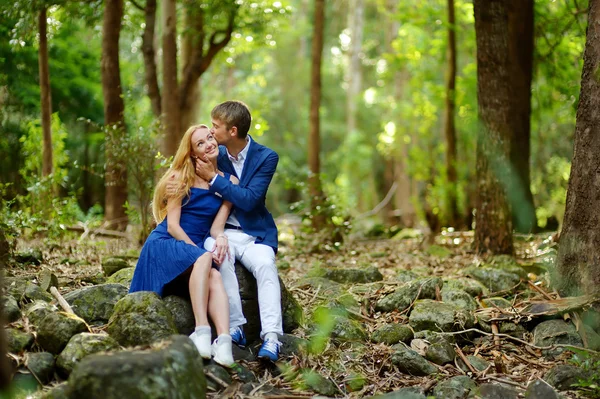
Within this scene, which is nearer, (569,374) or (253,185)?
(569,374)

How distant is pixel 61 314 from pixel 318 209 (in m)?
5.76

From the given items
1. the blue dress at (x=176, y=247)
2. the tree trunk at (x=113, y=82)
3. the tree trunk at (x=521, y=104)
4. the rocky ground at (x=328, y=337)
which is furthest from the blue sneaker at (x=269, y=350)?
the tree trunk at (x=113, y=82)

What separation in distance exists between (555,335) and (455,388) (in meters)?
1.34

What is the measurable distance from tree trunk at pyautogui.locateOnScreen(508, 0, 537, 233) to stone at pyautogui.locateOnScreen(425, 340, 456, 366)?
4.00 metres

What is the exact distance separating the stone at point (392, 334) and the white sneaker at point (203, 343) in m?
1.62

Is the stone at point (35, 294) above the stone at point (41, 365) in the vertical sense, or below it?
above

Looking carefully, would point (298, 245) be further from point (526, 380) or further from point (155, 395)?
point (155, 395)

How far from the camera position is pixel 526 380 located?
186 inches

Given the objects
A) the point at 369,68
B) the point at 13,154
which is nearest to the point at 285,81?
the point at 369,68

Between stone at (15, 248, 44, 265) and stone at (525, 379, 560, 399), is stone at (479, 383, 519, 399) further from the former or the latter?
stone at (15, 248, 44, 265)

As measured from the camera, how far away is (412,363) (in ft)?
15.8

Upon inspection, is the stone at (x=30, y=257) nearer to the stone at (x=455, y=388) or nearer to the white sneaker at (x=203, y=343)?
the white sneaker at (x=203, y=343)

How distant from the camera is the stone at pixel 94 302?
4852mm

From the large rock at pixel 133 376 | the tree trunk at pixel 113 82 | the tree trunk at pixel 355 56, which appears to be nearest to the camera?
the large rock at pixel 133 376
